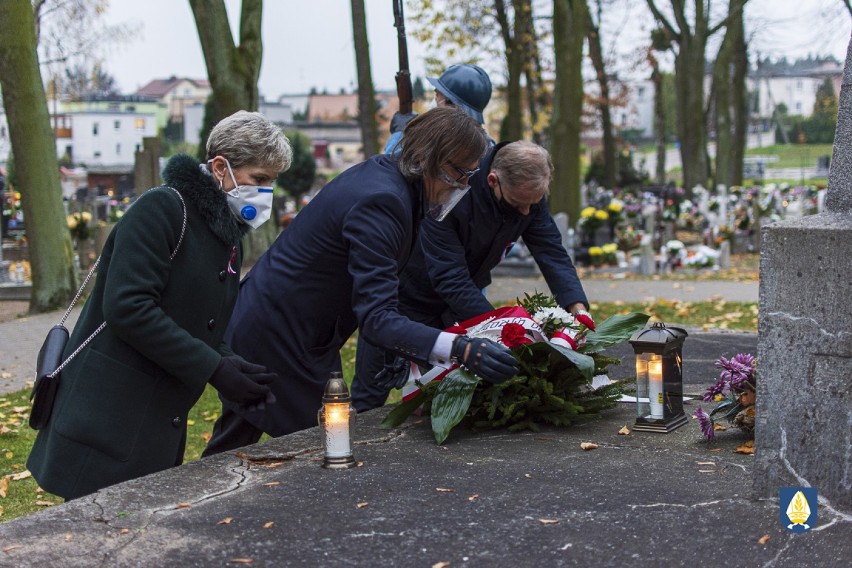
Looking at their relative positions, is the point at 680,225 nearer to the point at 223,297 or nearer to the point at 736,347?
the point at 736,347

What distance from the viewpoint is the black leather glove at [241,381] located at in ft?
11.3

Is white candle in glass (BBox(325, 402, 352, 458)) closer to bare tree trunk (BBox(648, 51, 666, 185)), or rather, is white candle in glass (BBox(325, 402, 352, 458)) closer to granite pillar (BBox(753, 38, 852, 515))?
granite pillar (BBox(753, 38, 852, 515))

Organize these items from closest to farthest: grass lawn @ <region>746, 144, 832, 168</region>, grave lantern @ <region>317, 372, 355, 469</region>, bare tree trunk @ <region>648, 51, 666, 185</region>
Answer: grave lantern @ <region>317, 372, 355, 469</region>
bare tree trunk @ <region>648, 51, 666, 185</region>
grass lawn @ <region>746, 144, 832, 168</region>

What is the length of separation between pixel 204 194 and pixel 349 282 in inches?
29.3

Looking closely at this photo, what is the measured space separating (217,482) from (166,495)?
0.21 m

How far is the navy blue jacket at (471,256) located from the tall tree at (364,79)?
9910mm

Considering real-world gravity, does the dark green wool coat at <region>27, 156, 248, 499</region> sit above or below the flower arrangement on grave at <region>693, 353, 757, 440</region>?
above

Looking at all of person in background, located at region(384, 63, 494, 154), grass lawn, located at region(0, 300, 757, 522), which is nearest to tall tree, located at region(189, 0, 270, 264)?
grass lawn, located at region(0, 300, 757, 522)

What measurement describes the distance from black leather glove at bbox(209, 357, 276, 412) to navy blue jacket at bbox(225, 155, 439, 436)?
0.38 metres

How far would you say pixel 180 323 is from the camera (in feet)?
11.4

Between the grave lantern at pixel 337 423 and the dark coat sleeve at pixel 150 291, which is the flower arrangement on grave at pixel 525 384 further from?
the dark coat sleeve at pixel 150 291

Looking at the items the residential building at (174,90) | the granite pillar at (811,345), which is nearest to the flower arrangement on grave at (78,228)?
the granite pillar at (811,345)

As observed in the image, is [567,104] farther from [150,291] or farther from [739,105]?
[739,105]

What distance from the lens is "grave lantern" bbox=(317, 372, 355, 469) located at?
3.59 meters
